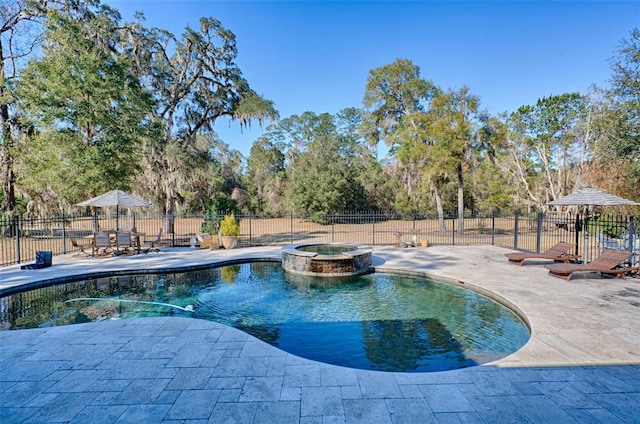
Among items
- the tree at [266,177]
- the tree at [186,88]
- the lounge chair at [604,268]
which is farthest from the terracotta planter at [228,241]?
the tree at [266,177]

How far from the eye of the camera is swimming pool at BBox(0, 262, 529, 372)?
4.37 metres

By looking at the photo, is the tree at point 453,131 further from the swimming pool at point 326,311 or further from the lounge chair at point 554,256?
the swimming pool at point 326,311

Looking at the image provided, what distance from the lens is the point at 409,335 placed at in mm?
4840

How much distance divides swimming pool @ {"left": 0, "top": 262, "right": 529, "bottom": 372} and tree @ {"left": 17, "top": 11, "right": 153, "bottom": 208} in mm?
6105

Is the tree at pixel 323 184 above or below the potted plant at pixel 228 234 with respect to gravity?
above

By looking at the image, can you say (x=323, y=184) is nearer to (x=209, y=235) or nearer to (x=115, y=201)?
(x=209, y=235)

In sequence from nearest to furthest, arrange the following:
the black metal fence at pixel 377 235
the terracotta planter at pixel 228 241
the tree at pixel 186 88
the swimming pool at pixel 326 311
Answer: the swimming pool at pixel 326 311 → the black metal fence at pixel 377 235 → the terracotta planter at pixel 228 241 → the tree at pixel 186 88

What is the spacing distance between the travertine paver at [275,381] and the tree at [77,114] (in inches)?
368

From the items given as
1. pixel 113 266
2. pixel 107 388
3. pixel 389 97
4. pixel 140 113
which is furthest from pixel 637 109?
pixel 140 113

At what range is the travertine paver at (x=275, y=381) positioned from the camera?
254 cm

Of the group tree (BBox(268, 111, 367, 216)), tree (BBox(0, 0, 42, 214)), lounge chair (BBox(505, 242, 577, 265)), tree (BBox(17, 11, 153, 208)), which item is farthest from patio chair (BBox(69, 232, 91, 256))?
tree (BBox(268, 111, 367, 216))

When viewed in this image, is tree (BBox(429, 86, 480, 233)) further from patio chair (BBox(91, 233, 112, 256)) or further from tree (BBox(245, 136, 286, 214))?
tree (BBox(245, 136, 286, 214))

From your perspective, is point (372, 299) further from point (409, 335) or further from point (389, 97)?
point (389, 97)

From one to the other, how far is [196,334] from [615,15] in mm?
14428
